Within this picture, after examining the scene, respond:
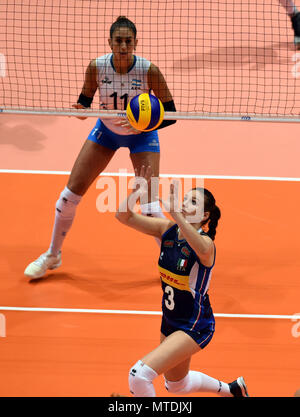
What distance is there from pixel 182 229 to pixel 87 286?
9.77 ft

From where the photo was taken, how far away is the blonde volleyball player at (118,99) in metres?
6.80

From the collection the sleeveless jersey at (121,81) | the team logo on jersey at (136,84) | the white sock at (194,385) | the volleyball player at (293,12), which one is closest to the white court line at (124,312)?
the white sock at (194,385)

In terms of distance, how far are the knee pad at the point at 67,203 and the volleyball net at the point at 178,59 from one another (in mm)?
3788

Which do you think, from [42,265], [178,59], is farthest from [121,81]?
[178,59]

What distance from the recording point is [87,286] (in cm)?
749

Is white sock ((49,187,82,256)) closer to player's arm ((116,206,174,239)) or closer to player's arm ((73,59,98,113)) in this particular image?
player's arm ((73,59,98,113))

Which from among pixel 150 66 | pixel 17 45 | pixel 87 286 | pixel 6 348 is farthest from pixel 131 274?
pixel 17 45

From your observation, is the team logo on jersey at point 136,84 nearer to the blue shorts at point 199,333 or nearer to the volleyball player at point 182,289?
the volleyball player at point 182,289

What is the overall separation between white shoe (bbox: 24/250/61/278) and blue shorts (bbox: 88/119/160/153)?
4.96 feet

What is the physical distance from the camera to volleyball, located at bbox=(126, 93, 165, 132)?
5.95 metres

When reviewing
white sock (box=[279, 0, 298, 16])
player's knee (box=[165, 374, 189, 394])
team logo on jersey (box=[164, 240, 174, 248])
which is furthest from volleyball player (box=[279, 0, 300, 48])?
player's knee (box=[165, 374, 189, 394])

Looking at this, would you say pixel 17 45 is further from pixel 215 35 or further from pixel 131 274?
pixel 131 274
